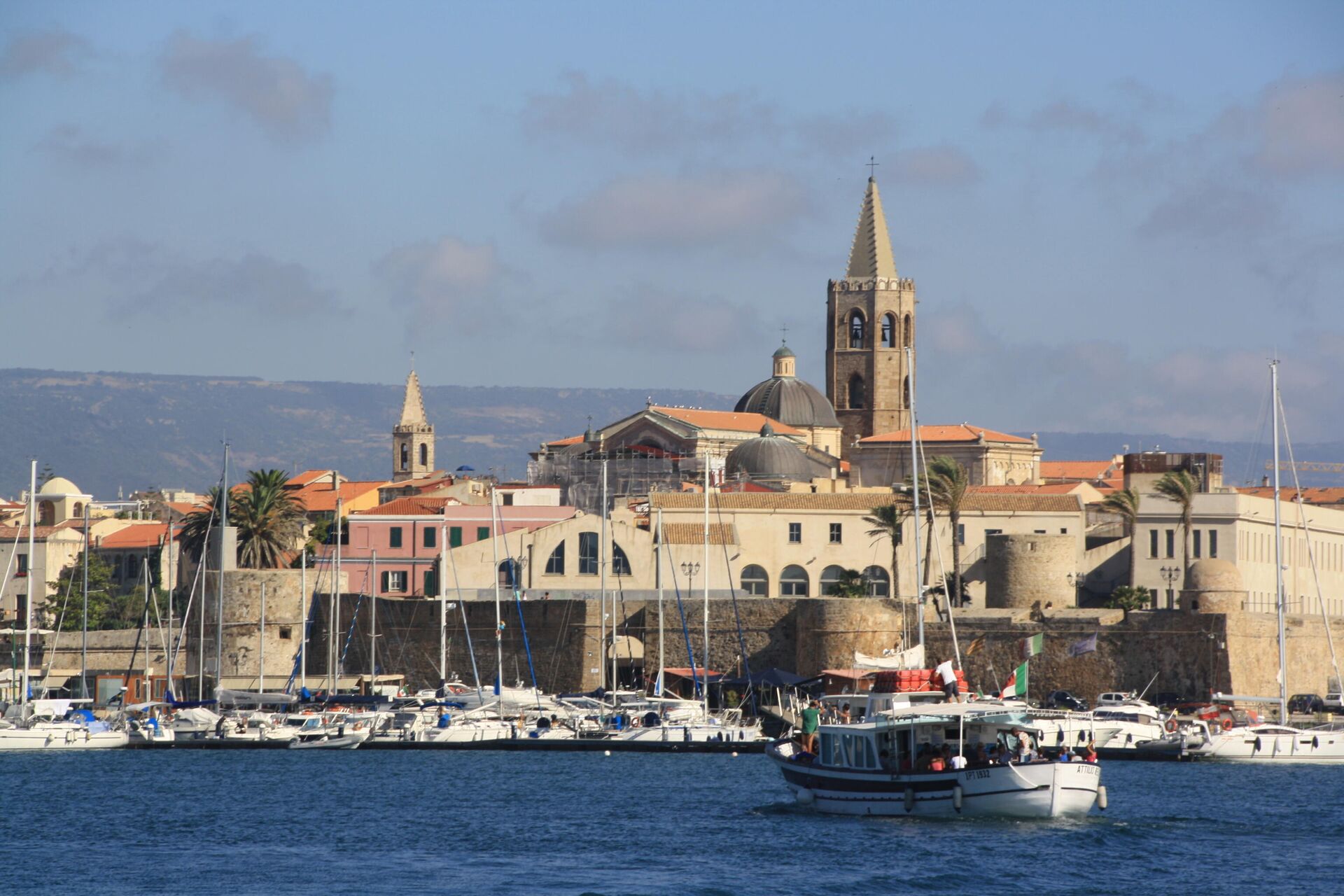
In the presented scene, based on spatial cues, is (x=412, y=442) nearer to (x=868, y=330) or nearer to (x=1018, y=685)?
(x=868, y=330)

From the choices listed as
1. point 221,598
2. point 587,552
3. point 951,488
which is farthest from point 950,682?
point 587,552

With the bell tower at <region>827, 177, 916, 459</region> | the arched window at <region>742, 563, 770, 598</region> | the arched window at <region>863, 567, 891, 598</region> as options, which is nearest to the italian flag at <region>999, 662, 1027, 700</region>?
the arched window at <region>863, 567, 891, 598</region>

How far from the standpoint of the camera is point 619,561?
72500mm

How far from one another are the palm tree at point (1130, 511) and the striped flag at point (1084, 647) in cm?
1115

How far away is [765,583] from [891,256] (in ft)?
184

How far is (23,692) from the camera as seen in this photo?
63.3 metres

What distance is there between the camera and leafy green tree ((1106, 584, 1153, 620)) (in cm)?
6944

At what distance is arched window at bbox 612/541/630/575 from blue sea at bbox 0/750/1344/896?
20.1m

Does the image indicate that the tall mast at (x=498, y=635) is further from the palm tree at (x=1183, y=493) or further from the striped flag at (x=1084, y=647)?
the palm tree at (x=1183, y=493)

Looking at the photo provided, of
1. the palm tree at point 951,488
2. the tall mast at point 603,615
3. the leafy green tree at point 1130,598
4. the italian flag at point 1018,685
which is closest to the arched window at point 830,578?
the palm tree at point 951,488

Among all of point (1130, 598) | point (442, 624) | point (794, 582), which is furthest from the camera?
point (794, 582)

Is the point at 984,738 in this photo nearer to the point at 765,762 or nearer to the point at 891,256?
the point at 765,762

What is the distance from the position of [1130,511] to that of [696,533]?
14000 mm

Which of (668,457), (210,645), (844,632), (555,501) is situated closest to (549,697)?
(844,632)
